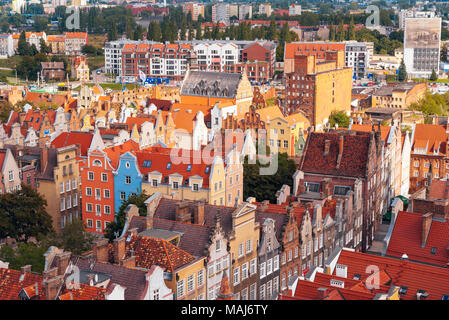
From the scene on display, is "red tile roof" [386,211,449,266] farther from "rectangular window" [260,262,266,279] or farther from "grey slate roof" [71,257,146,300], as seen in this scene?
"grey slate roof" [71,257,146,300]

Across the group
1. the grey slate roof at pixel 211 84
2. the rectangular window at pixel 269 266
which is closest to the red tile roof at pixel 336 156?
the rectangular window at pixel 269 266

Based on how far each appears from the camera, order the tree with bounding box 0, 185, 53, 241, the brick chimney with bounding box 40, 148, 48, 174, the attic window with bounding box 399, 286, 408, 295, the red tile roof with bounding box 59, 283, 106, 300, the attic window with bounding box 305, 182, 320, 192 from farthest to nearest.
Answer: the brick chimney with bounding box 40, 148, 48, 174, the attic window with bounding box 305, 182, 320, 192, the tree with bounding box 0, 185, 53, 241, the attic window with bounding box 399, 286, 408, 295, the red tile roof with bounding box 59, 283, 106, 300

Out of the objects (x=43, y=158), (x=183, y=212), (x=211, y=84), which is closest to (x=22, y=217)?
(x=43, y=158)

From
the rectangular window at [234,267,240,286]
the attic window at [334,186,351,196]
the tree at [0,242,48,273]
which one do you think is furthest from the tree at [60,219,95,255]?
the attic window at [334,186,351,196]

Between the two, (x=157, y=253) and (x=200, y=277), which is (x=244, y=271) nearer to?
(x=200, y=277)

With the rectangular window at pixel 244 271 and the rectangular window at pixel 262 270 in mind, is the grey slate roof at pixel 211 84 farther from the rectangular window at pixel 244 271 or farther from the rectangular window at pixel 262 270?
the rectangular window at pixel 244 271
